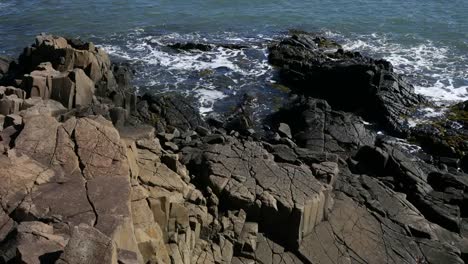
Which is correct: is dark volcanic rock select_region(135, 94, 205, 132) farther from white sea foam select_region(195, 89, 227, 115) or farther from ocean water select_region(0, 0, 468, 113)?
ocean water select_region(0, 0, 468, 113)

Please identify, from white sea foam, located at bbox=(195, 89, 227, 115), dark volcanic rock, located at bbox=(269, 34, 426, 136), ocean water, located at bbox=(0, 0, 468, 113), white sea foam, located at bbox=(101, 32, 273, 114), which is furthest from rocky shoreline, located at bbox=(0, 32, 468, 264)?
ocean water, located at bbox=(0, 0, 468, 113)

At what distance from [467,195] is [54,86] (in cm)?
2008

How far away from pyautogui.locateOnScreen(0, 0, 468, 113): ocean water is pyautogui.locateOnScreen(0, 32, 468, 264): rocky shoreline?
4.86m

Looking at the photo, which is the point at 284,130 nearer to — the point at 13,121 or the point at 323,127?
the point at 323,127

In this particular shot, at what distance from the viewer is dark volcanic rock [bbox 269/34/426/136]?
35.1 metres

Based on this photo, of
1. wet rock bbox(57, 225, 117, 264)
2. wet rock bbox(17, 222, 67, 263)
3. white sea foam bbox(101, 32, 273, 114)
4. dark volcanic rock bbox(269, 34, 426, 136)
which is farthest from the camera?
white sea foam bbox(101, 32, 273, 114)

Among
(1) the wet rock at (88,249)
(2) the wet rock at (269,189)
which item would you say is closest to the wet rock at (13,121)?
(2) the wet rock at (269,189)

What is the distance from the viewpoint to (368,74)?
36438 millimetres

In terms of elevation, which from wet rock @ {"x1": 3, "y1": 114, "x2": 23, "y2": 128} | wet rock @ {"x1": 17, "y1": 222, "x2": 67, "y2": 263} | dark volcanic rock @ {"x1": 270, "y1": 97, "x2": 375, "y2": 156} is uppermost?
wet rock @ {"x1": 17, "y1": 222, "x2": 67, "y2": 263}

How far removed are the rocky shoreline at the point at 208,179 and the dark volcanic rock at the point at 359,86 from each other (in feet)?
0.70

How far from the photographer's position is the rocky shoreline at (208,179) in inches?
499

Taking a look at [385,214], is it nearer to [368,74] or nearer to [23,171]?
[23,171]

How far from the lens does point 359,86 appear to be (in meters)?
36.6

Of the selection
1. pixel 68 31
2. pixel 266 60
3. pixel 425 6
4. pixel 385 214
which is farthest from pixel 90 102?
pixel 425 6
